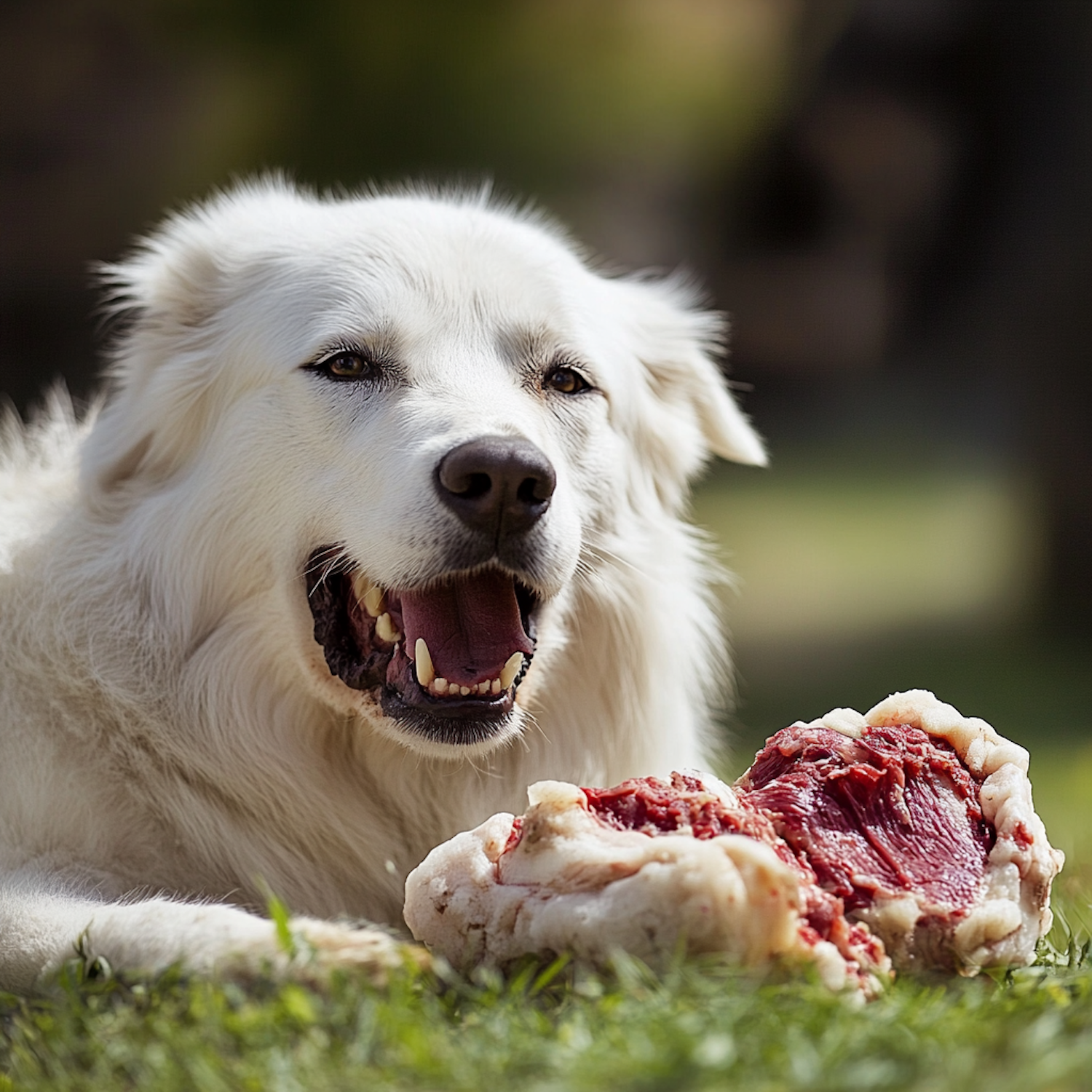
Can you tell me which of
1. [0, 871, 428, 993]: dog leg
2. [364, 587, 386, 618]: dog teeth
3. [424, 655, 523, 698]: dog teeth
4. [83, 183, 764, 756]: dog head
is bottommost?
[0, 871, 428, 993]: dog leg

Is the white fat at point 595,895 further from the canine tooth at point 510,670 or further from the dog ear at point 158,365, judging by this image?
the dog ear at point 158,365

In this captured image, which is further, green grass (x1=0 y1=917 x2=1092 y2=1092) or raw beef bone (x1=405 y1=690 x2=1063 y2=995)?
raw beef bone (x1=405 y1=690 x2=1063 y2=995)

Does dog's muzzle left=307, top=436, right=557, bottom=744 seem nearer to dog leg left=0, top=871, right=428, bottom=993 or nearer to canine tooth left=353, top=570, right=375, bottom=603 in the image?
canine tooth left=353, top=570, right=375, bottom=603

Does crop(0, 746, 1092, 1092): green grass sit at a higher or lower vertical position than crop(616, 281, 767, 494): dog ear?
lower

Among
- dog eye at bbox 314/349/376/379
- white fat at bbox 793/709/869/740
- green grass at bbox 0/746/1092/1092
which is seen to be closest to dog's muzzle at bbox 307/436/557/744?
dog eye at bbox 314/349/376/379

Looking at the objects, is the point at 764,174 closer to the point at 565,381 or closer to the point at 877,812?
the point at 565,381

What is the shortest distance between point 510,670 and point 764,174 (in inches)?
463

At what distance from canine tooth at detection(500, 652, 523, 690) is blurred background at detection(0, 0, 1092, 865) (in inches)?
223

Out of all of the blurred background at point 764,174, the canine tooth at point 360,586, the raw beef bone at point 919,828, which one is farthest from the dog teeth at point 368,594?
the blurred background at point 764,174

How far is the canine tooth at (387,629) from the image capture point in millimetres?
3363

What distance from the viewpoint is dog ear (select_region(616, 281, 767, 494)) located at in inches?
163

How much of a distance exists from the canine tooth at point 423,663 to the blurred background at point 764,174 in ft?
19.1

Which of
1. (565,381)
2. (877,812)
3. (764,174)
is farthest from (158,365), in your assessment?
(764,174)

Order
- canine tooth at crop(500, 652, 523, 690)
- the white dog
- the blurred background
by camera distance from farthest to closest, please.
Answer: the blurred background → canine tooth at crop(500, 652, 523, 690) → the white dog
